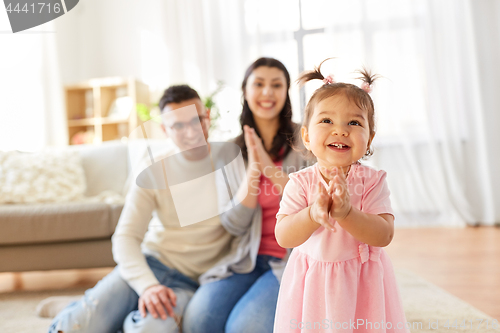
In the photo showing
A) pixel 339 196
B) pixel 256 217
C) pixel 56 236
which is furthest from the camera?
pixel 56 236

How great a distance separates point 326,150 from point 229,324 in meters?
0.58

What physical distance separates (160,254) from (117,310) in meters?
0.19

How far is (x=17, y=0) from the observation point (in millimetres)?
1084

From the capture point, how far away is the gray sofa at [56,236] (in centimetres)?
176

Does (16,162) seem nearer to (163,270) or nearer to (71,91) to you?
(163,270)

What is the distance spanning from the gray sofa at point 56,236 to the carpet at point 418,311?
0.46 feet

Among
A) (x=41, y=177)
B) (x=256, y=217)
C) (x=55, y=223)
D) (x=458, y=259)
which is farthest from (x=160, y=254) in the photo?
(x=458, y=259)

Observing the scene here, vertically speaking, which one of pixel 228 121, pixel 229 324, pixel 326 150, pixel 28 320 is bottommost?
pixel 28 320

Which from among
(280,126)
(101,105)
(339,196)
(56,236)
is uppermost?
(101,105)

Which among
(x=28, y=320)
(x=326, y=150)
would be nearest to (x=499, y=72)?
(x=326, y=150)

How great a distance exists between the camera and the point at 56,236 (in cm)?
177

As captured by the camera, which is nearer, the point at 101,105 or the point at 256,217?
the point at 256,217

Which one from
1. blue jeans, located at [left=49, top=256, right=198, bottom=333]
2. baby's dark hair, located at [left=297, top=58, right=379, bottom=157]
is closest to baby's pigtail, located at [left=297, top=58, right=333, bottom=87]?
baby's dark hair, located at [left=297, top=58, right=379, bottom=157]

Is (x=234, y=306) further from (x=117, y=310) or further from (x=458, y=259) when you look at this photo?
(x=458, y=259)
